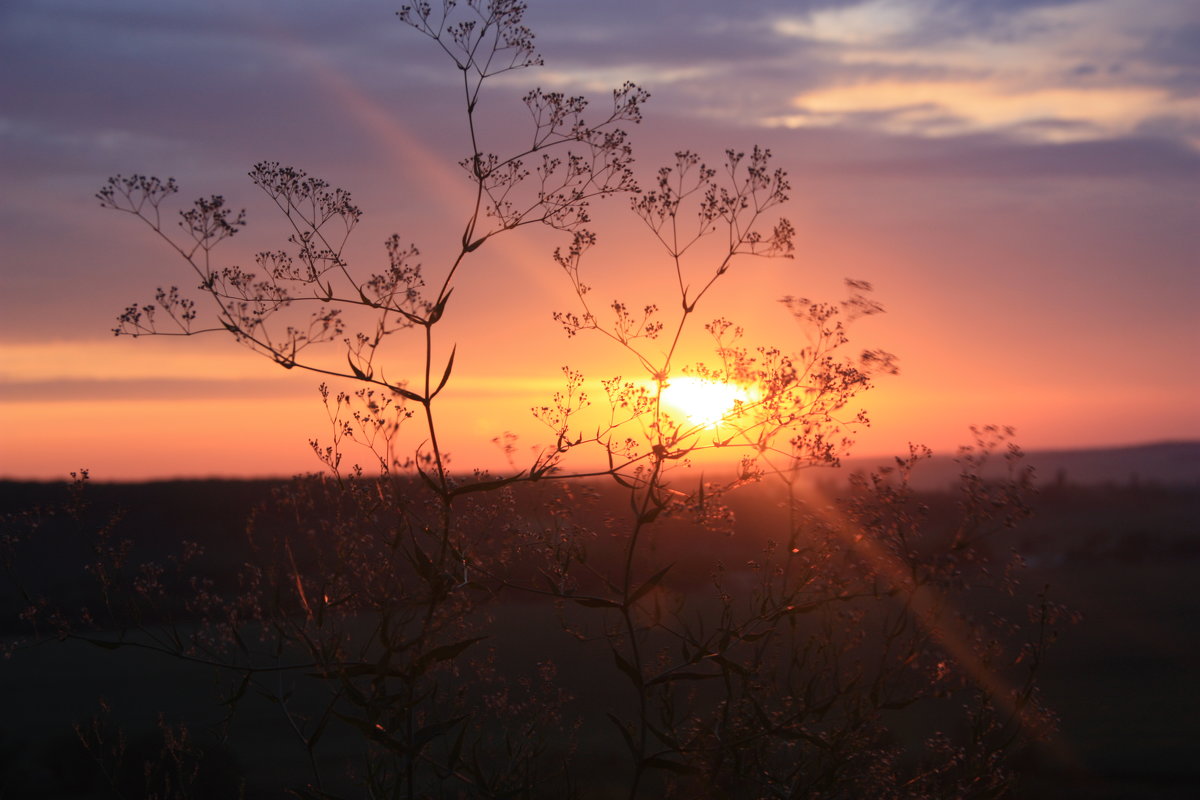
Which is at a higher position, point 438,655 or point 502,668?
point 438,655

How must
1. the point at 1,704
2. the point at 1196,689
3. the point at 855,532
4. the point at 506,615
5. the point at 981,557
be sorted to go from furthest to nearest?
1. the point at 1196,689
2. the point at 506,615
3. the point at 1,704
4. the point at 855,532
5. the point at 981,557

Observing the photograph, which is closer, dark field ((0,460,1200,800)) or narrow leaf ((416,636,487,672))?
narrow leaf ((416,636,487,672))

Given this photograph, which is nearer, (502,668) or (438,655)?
(438,655)

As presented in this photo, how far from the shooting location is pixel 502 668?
776 centimetres

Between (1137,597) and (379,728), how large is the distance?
18775mm

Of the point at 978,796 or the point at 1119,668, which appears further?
the point at 1119,668

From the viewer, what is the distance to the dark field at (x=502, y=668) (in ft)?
23.6

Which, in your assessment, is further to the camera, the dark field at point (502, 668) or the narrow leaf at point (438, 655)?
the dark field at point (502, 668)

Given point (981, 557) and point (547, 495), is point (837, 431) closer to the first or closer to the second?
point (981, 557)

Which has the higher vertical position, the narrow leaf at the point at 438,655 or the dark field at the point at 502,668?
the narrow leaf at the point at 438,655

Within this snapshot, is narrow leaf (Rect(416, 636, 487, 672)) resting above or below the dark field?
above

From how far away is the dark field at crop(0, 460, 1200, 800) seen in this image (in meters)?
7.20

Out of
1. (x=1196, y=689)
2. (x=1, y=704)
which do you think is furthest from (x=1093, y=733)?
(x=1, y=704)

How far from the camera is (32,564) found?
33.4 ft
